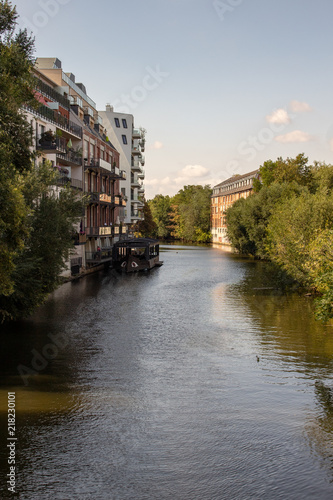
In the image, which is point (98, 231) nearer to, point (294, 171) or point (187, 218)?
point (294, 171)

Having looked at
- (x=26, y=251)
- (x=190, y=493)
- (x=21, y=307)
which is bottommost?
(x=190, y=493)

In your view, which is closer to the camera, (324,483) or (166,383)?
(324,483)

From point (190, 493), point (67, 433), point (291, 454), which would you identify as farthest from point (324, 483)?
point (67, 433)

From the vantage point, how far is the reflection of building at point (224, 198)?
3755 inches

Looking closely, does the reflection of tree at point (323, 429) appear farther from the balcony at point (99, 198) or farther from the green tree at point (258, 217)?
the green tree at point (258, 217)

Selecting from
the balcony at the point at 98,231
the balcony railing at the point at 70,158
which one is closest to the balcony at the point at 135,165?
the balcony at the point at 98,231

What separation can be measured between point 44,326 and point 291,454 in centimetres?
1380

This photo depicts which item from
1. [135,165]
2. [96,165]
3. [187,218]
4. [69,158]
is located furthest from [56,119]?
[187,218]

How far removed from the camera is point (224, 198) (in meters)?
109

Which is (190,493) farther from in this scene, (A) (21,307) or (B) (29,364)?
(A) (21,307)

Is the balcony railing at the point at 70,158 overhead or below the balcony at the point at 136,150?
below

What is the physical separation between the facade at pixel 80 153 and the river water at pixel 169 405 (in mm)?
13907

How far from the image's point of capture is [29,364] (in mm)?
15891

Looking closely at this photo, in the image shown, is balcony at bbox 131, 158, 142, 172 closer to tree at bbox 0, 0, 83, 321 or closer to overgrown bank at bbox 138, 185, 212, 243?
overgrown bank at bbox 138, 185, 212, 243
